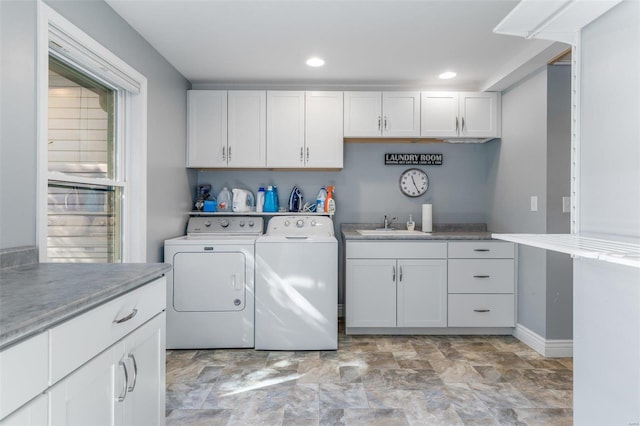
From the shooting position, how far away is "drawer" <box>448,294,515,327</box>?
3.26 meters

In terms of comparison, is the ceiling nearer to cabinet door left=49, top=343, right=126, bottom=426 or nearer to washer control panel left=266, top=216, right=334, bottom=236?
washer control panel left=266, top=216, right=334, bottom=236

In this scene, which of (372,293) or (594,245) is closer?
(594,245)

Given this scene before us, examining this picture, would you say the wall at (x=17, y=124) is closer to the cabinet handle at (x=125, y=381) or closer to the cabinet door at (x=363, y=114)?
the cabinet handle at (x=125, y=381)

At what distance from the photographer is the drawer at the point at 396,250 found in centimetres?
324

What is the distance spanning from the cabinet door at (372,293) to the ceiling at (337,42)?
1676 mm

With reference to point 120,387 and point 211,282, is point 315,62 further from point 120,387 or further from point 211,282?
point 120,387

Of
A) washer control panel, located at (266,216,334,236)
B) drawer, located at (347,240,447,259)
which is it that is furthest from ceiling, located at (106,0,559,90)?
drawer, located at (347,240,447,259)

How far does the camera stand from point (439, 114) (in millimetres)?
3492

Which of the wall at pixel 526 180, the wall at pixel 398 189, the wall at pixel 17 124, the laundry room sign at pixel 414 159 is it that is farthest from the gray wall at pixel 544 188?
the wall at pixel 17 124

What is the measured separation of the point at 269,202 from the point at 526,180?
7.41 ft

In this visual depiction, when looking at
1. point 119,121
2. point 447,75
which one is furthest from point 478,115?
point 119,121

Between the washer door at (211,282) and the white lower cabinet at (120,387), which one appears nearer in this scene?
the white lower cabinet at (120,387)

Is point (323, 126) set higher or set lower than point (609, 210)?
higher

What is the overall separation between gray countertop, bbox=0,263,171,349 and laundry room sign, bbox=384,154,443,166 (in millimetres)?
2750
